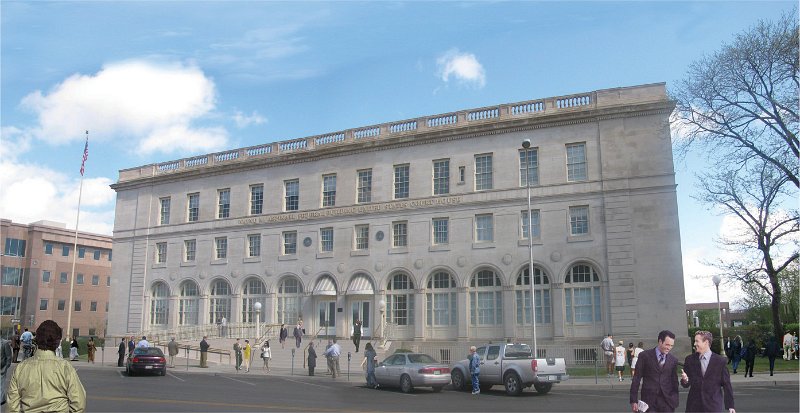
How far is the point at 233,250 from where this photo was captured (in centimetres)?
4753

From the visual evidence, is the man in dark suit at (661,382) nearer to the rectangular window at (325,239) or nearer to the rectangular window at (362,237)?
the rectangular window at (362,237)

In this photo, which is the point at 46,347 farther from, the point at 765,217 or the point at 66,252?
the point at 66,252

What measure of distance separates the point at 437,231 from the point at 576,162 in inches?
365

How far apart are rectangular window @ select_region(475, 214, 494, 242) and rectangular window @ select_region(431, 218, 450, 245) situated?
6.01 feet

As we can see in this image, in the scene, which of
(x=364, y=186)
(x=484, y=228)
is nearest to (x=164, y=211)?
(x=364, y=186)

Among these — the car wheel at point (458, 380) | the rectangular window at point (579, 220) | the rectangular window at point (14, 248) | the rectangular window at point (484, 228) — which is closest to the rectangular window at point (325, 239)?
the rectangular window at point (484, 228)

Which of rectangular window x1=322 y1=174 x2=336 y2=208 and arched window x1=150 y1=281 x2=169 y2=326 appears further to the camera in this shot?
arched window x1=150 y1=281 x2=169 y2=326

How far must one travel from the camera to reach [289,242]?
45656 millimetres

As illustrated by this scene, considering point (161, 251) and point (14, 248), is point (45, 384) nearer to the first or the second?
point (161, 251)

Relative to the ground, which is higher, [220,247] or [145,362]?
[220,247]

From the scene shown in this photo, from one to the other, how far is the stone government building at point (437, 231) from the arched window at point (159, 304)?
0.48 ft

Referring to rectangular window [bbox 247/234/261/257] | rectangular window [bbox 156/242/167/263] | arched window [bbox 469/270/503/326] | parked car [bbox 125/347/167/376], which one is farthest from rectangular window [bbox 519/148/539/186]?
rectangular window [bbox 156/242/167/263]

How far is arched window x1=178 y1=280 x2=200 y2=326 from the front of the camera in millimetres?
48125

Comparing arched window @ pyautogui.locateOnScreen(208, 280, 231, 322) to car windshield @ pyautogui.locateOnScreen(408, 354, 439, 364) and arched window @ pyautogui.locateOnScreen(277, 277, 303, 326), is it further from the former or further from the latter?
car windshield @ pyautogui.locateOnScreen(408, 354, 439, 364)
